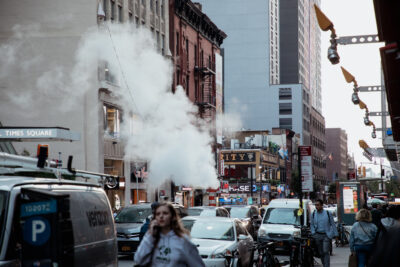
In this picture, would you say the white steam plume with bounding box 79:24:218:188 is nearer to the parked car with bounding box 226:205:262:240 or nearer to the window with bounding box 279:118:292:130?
the parked car with bounding box 226:205:262:240

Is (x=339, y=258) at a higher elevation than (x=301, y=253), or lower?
lower

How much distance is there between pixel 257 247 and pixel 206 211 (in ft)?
31.9

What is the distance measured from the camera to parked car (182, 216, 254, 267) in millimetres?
15059

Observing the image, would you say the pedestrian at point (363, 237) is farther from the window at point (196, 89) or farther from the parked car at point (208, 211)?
the window at point (196, 89)

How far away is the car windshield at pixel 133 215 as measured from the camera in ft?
75.6

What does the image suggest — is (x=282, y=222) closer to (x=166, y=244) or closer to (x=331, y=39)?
(x=331, y=39)

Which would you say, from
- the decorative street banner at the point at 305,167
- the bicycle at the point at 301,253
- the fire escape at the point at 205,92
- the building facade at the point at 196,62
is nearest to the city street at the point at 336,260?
the decorative street banner at the point at 305,167

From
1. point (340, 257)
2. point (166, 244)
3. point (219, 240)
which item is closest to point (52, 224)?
point (166, 244)

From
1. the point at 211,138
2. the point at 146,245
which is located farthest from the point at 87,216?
the point at 211,138

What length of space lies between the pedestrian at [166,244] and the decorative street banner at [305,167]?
15.1 meters

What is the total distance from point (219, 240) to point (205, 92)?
1984 inches

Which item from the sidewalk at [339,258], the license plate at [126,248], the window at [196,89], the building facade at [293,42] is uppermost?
the building facade at [293,42]

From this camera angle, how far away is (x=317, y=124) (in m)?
156

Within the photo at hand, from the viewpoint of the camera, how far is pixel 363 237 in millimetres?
13289
